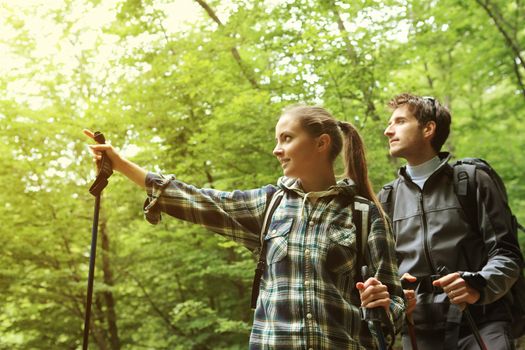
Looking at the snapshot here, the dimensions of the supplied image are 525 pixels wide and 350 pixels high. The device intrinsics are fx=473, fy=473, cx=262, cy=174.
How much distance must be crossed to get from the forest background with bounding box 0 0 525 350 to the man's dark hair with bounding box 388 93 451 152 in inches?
104

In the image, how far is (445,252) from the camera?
2449mm

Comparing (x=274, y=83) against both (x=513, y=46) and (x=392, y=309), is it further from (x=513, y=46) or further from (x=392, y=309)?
(x=392, y=309)

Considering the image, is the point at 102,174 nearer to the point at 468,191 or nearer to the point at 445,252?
the point at 445,252

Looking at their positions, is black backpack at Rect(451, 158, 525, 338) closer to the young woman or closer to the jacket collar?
the jacket collar

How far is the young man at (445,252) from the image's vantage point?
2.24 m

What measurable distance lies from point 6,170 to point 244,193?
18.7 feet

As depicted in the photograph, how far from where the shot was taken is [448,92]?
8.94 meters

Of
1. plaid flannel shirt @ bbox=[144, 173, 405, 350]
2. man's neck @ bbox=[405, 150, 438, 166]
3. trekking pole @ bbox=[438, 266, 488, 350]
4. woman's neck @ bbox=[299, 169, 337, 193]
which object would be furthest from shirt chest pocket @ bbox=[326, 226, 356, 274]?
man's neck @ bbox=[405, 150, 438, 166]

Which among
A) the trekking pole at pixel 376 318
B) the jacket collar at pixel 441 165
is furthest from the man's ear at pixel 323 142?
the jacket collar at pixel 441 165

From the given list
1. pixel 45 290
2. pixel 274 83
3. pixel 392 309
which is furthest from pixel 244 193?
pixel 45 290

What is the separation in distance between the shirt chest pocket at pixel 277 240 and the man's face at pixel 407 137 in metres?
1.16

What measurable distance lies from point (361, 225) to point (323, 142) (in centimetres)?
41

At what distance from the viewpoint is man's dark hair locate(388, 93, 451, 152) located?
2.86m

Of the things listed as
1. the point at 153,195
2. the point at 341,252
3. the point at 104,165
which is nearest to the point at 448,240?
the point at 341,252
